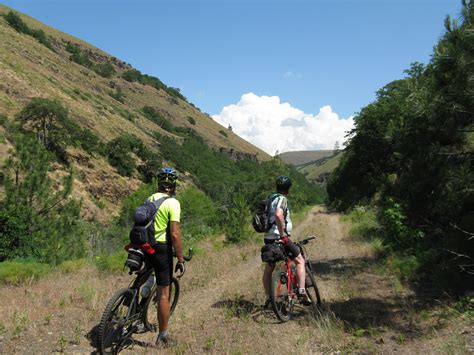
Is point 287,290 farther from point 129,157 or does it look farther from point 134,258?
point 129,157

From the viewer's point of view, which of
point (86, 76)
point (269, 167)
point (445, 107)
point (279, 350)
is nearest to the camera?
point (279, 350)

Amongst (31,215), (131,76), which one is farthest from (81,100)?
(131,76)

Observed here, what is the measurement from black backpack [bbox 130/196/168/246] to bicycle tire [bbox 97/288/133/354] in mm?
646

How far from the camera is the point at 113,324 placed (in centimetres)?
463

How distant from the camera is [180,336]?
5.46 metres

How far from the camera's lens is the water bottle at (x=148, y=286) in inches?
202

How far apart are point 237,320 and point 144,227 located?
240 cm

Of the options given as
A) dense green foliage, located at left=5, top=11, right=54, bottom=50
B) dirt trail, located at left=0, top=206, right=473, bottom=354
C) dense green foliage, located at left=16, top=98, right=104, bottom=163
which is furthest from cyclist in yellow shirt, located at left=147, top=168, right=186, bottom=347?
dense green foliage, located at left=5, top=11, right=54, bottom=50

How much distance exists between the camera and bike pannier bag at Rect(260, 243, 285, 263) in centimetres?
630

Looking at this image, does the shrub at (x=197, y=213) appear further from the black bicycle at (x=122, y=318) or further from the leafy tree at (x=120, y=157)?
the black bicycle at (x=122, y=318)

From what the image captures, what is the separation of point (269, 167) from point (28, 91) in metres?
26.4

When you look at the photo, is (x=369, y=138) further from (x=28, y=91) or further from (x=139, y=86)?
(x=139, y=86)

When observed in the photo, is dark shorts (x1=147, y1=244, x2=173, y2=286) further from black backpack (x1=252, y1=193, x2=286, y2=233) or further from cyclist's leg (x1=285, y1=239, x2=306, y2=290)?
cyclist's leg (x1=285, y1=239, x2=306, y2=290)

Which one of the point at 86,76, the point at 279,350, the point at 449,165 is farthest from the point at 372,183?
the point at 86,76
